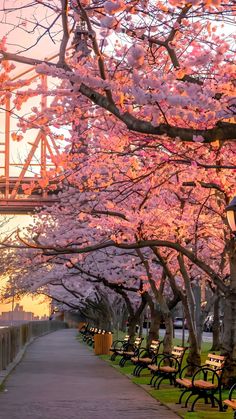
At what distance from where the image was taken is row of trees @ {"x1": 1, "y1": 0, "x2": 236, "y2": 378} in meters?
10.0

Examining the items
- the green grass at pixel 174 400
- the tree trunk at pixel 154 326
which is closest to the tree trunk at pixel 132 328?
the tree trunk at pixel 154 326

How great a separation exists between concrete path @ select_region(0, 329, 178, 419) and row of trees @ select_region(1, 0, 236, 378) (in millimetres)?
2608

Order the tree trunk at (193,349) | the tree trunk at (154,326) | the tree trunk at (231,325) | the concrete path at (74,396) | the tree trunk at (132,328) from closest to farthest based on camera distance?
1. the concrete path at (74,396)
2. the tree trunk at (231,325)
3. the tree trunk at (193,349)
4. the tree trunk at (154,326)
5. the tree trunk at (132,328)

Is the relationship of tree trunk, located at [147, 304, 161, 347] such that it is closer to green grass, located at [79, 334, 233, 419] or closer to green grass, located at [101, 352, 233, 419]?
green grass, located at [79, 334, 233, 419]

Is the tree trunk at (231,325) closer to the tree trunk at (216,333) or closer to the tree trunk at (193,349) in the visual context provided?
the tree trunk at (193,349)

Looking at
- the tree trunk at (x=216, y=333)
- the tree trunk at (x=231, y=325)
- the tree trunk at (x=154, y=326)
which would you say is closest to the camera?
the tree trunk at (x=231, y=325)

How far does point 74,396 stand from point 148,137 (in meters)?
6.44

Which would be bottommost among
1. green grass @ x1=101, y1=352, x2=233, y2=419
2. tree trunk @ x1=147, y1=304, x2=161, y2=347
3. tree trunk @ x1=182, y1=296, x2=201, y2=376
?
green grass @ x1=101, y1=352, x2=233, y2=419

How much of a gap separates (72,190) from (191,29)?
10.8 meters

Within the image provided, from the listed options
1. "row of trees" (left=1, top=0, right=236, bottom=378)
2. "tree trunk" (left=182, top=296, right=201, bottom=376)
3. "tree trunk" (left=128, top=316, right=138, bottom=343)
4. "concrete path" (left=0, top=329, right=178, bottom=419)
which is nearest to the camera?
"row of trees" (left=1, top=0, right=236, bottom=378)

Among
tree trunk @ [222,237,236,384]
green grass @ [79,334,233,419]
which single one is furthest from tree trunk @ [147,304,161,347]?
tree trunk @ [222,237,236,384]

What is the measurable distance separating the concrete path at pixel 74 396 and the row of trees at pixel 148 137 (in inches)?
103

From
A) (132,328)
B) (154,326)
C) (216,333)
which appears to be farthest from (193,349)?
(216,333)

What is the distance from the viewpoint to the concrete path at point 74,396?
14.3 meters
